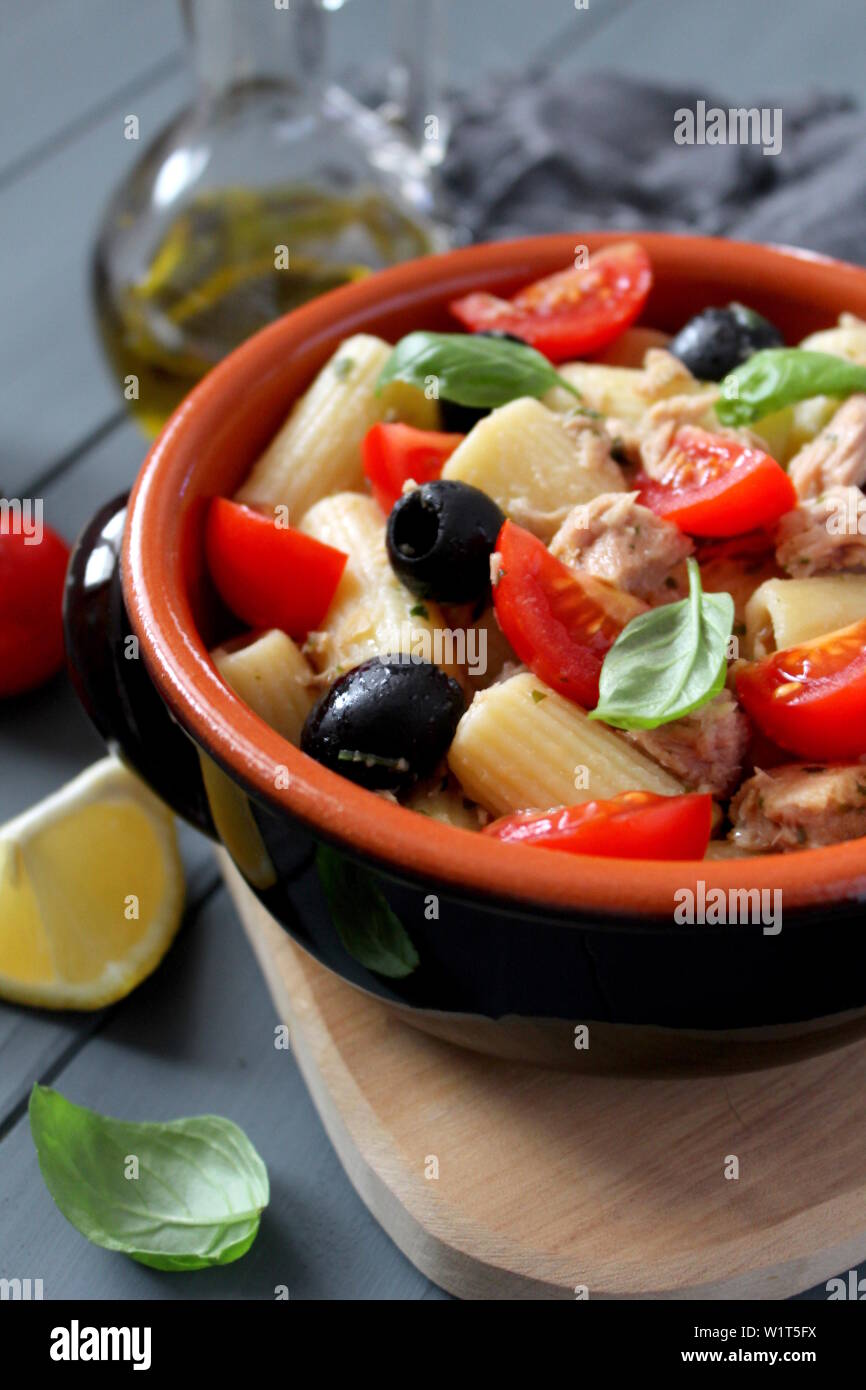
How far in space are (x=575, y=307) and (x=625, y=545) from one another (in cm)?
66

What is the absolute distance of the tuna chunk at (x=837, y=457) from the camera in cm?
203

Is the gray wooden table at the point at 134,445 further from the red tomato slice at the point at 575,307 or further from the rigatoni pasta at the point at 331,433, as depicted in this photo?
the red tomato slice at the point at 575,307

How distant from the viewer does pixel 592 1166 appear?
1919mm

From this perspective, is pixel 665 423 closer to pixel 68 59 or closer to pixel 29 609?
pixel 29 609

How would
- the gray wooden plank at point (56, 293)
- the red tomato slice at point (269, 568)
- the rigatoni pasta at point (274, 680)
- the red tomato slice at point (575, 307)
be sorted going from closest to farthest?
the rigatoni pasta at point (274, 680), the red tomato slice at point (269, 568), the red tomato slice at point (575, 307), the gray wooden plank at point (56, 293)

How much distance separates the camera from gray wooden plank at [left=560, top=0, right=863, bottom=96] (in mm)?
4145

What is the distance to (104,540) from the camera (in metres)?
2.13

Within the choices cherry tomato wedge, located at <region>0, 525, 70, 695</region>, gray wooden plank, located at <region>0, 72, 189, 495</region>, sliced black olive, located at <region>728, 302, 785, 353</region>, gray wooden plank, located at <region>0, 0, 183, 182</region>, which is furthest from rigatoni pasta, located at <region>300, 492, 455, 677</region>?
gray wooden plank, located at <region>0, 0, 183, 182</region>

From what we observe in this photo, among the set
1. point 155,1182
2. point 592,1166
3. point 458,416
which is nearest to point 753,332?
point 458,416

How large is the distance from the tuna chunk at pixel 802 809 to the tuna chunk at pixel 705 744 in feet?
0.12

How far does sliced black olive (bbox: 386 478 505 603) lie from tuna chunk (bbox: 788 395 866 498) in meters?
0.44

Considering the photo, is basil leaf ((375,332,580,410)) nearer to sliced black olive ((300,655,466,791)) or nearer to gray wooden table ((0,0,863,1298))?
sliced black olive ((300,655,466,791))

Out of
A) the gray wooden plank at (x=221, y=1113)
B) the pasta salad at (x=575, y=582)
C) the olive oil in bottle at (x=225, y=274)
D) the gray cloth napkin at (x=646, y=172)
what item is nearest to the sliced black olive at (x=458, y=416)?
the pasta salad at (x=575, y=582)
